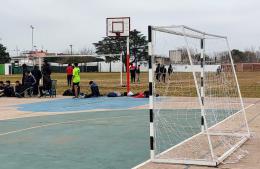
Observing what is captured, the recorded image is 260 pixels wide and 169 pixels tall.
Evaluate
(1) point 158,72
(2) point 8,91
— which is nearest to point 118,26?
(2) point 8,91

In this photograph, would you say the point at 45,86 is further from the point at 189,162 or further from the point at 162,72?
the point at 189,162

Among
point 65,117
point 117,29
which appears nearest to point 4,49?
point 117,29

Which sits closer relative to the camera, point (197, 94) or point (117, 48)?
point (197, 94)

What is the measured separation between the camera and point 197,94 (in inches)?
349

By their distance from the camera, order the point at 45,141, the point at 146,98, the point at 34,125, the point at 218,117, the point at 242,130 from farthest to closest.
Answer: the point at 146,98, the point at 218,117, the point at 34,125, the point at 242,130, the point at 45,141

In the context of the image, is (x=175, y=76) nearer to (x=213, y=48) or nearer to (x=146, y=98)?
(x=213, y=48)

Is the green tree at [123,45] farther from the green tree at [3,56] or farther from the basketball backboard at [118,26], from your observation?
the basketball backboard at [118,26]

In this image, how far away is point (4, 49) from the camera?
102m

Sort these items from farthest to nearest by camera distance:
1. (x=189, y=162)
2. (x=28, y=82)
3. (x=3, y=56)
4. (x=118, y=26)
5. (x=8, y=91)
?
(x=3, y=56), (x=118, y=26), (x=8, y=91), (x=28, y=82), (x=189, y=162)

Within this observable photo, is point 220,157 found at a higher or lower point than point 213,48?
lower

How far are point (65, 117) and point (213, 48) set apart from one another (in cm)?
671

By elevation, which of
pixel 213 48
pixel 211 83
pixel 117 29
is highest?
pixel 117 29

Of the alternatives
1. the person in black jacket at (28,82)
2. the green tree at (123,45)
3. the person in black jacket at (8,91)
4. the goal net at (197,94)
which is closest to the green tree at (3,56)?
the green tree at (123,45)

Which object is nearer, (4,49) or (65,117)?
→ (65,117)
